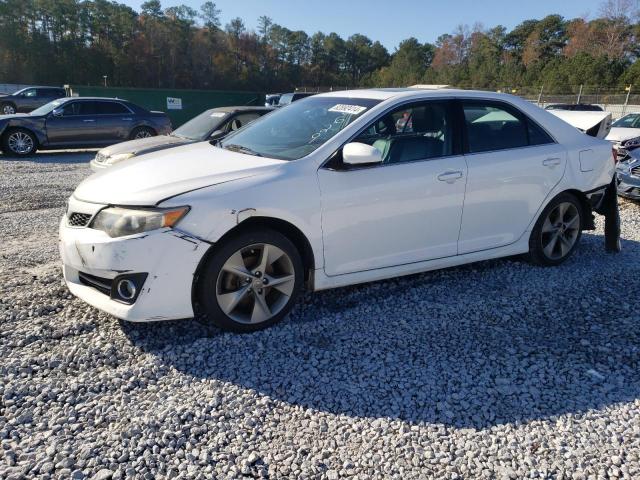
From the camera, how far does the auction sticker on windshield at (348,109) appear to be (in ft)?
12.9

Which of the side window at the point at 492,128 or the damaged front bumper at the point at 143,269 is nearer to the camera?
the damaged front bumper at the point at 143,269

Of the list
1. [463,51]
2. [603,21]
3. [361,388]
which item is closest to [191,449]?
[361,388]

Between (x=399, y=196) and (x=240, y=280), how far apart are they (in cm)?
131

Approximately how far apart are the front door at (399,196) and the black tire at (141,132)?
38.5ft

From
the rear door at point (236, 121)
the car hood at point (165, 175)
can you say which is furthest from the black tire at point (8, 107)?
the car hood at point (165, 175)

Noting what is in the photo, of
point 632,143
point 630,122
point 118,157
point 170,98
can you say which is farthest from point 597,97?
point 118,157

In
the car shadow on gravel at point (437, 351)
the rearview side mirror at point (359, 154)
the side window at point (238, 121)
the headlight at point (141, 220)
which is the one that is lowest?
the car shadow on gravel at point (437, 351)

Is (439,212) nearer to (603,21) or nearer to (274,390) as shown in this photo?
(274,390)

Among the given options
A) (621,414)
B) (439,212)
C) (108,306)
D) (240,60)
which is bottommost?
(621,414)

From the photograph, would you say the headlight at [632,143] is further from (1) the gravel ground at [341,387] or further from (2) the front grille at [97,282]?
(2) the front grille at [97,282]

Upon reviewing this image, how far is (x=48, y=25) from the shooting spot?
250 feet

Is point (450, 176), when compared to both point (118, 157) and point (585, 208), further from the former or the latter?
point (118, 157)

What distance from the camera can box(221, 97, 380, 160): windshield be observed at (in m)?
3.79

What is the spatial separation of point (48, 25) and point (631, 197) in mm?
87512
